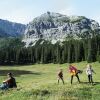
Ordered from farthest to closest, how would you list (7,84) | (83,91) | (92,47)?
1. (92,47)
2. (7,84)
3. (83,91)

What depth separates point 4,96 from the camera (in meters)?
32.2

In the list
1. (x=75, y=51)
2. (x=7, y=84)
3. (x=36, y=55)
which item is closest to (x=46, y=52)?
(x=36, y=55)

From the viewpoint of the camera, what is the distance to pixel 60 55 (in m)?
176

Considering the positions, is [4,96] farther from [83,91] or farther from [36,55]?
[36,55]

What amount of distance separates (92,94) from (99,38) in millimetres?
137469

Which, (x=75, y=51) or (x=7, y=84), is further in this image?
(x=75, y=51)

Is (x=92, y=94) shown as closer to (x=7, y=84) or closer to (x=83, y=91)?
→ (x=83, y=91)

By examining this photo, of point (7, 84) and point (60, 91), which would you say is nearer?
point (60, 91)

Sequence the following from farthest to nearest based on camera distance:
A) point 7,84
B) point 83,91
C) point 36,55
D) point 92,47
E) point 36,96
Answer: point 36,55 → point 92,47 → point 7,84 → point 83,91 → point 36,96

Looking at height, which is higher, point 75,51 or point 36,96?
point 75,51

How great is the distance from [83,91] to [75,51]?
441 ft

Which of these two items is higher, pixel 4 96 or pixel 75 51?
pixel 75 51

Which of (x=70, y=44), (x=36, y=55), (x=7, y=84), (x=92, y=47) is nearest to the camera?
(x=7, y=84)

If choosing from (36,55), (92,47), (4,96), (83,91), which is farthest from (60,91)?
(36,55)
